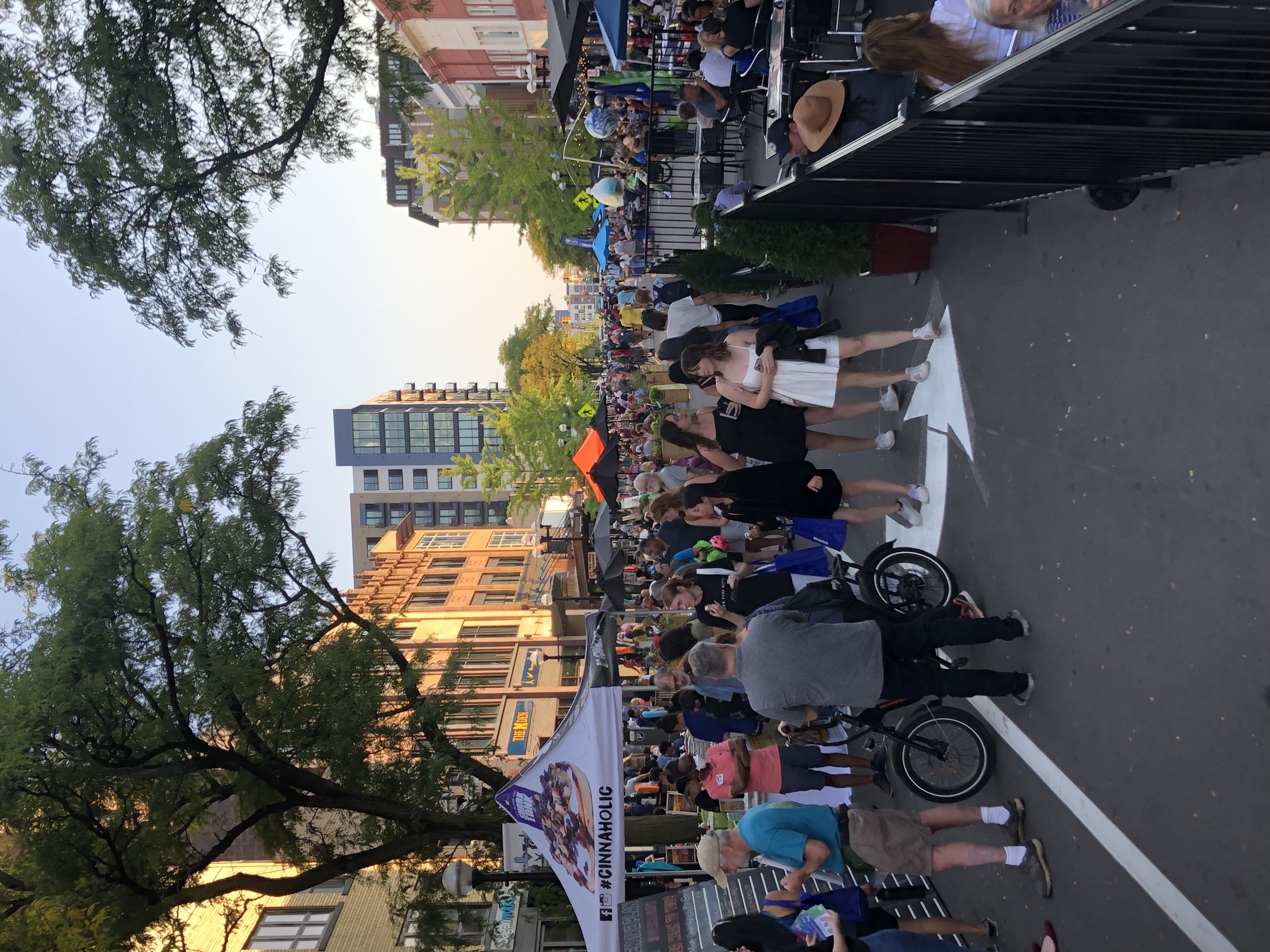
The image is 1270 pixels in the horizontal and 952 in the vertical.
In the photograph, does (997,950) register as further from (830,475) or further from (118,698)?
(118,698)

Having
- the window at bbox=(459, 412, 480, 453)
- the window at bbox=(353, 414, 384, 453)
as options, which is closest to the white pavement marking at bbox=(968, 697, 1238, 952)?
the window at bbox=(459, 412, 480, 453)

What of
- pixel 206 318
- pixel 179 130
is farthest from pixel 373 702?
pixel 179 130

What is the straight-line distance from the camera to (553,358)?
57.7 m

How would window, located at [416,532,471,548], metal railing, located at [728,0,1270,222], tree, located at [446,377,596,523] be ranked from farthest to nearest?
window, located at [416,532,471,548] → tree, located at [446,377,596,523] → metal railing, located at [728,0,1270,222]

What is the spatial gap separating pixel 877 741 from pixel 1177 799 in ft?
12.5

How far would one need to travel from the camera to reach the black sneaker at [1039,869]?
18.9 ft

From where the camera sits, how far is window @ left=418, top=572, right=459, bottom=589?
46.8 metres

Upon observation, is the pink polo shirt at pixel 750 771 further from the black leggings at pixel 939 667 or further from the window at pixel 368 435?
the window at pixel 368 435

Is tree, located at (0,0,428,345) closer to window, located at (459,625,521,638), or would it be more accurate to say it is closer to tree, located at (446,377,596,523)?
tree, located at (446,377,596,523)

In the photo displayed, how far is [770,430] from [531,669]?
29.9 meters

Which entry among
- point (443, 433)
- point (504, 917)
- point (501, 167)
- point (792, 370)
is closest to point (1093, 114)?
point (792, 370)

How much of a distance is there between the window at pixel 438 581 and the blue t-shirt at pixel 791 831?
42263 mm

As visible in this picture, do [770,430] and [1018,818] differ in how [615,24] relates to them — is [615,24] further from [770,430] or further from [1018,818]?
[1018,818]

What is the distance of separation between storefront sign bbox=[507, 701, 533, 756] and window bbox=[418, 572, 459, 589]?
51.9 feet
